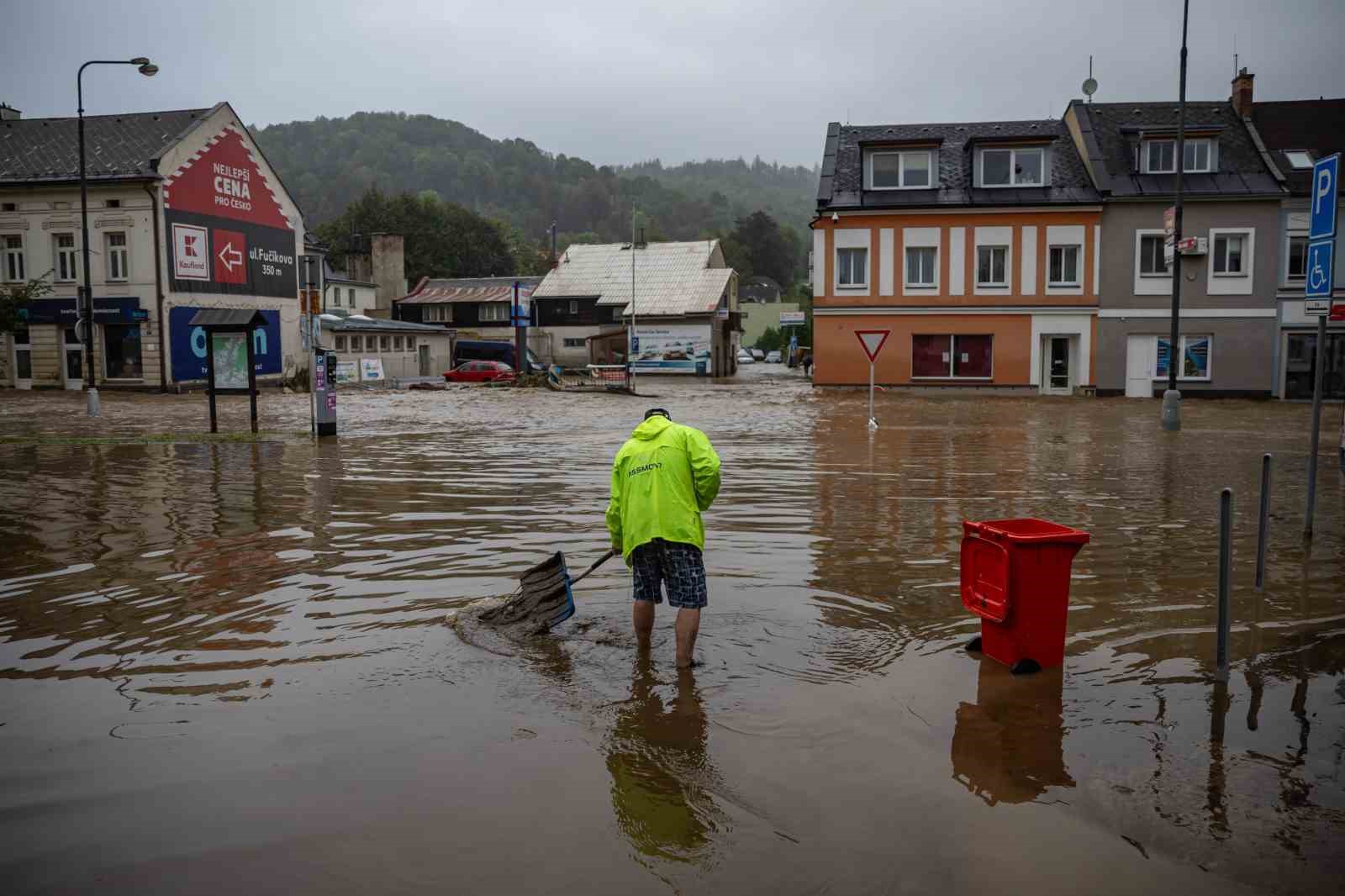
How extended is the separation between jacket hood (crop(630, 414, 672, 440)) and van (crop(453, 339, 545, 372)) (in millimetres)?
52000

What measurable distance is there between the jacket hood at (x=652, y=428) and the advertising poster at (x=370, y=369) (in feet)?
146

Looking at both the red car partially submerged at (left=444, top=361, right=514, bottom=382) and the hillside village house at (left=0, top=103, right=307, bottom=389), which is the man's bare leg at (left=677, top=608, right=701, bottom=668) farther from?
the red car partially submerged at (left=444, top=361, right=514, bottom=382)

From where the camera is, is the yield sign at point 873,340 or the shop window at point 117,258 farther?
the shop window at point 117,258

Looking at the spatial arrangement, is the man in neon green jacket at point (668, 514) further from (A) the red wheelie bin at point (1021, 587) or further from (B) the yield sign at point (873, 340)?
(B) the yield sign at point (873, 340)

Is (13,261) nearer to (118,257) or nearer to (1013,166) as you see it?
(118,257)

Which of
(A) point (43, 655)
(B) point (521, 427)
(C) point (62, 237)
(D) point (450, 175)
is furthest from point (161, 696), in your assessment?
(D) point (450, 175)

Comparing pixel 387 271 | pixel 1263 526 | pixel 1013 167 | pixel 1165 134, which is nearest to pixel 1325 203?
pixel 1263 526

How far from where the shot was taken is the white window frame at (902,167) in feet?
127

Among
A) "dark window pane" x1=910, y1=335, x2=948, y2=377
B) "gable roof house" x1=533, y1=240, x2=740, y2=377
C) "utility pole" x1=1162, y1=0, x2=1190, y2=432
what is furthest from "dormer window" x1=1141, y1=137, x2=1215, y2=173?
"gable roof house" x1=533, y1=240, x2=740, y2=377

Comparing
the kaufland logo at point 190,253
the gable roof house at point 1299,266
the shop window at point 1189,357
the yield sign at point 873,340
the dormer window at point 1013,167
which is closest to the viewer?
the yield sign at point 873,340

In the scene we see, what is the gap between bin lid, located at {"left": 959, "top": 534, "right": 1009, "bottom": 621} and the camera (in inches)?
236

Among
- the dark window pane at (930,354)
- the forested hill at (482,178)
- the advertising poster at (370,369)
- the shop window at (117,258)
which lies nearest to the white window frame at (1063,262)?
the dark window pane at (930,354)

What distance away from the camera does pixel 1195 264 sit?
3706 cm

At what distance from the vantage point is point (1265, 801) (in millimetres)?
4438
